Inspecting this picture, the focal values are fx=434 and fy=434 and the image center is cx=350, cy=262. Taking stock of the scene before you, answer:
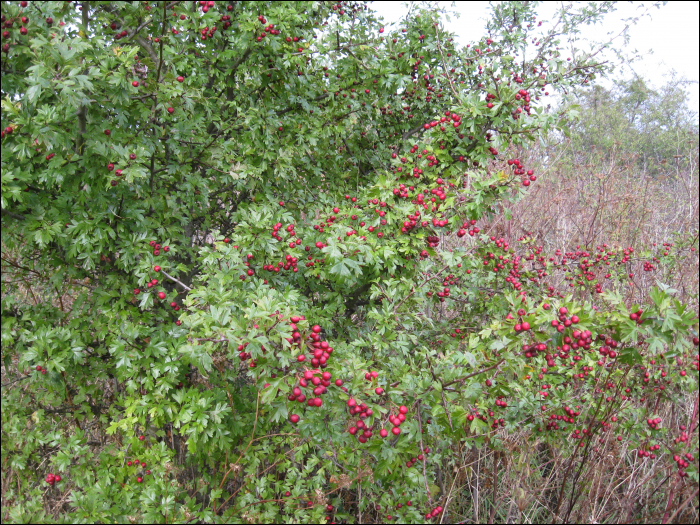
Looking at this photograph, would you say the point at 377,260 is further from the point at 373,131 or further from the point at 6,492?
the point at 6,492

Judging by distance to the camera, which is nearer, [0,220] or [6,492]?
[0,220]

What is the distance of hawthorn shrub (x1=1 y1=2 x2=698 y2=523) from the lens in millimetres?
2086

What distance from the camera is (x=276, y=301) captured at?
7.70 ft

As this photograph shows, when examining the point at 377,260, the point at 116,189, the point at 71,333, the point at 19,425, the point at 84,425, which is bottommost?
the point at 84,425

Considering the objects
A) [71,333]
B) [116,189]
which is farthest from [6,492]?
[116,189]

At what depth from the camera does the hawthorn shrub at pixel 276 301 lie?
209 centimetres

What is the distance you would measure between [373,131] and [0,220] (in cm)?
301

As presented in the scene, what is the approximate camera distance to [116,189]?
2.69 metres

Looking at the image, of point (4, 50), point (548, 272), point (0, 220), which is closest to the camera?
point (4, 50)

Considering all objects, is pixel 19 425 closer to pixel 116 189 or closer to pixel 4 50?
pixel 116 189

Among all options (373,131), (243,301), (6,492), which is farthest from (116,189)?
(373,131)

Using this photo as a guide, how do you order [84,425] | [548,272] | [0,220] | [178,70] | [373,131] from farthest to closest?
[373,131], [548,272], [84,425], [178,70], [0,220]

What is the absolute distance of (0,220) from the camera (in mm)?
2207

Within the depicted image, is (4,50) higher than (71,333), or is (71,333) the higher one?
(4,50)
